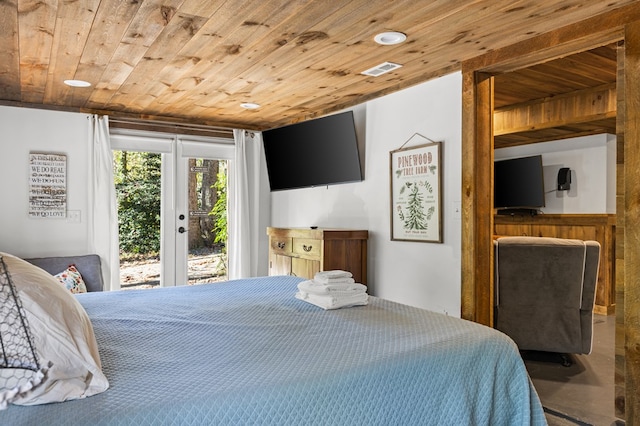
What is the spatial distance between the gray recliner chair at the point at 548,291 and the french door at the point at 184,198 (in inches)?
121

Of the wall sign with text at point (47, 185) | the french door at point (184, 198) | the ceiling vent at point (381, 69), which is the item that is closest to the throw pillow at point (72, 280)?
the wall sign with text at point (47, 185)

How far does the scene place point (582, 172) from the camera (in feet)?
18.8

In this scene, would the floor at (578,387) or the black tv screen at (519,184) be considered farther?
the black tv screen at (519,184)

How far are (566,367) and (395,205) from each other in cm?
169

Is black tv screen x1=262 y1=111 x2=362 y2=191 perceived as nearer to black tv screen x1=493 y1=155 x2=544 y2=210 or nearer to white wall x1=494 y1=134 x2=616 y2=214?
black tv screen x1=493 y1=155 x2=544 y2=210

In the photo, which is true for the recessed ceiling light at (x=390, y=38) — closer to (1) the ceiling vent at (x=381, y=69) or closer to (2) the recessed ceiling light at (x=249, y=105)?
(1) the ceiling vent at (x=381, y=69)

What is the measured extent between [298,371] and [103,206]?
3.81 meters

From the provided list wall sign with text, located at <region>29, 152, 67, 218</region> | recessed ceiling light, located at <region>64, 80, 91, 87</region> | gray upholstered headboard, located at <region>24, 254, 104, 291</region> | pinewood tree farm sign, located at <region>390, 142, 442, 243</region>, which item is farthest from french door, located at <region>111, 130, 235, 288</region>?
pinewood tree farm sign, located at <region>390, 142, 442, 243</region>

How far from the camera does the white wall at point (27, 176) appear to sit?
423 cm

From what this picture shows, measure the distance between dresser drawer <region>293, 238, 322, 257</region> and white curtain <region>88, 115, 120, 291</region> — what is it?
5.75 ft

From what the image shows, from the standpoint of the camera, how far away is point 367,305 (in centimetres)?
220

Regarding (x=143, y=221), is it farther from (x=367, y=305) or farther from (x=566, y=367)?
(x=566, y=367)

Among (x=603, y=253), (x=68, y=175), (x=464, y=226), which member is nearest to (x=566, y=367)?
(x=464, y=226)

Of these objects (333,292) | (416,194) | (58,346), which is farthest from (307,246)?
(58,346)
